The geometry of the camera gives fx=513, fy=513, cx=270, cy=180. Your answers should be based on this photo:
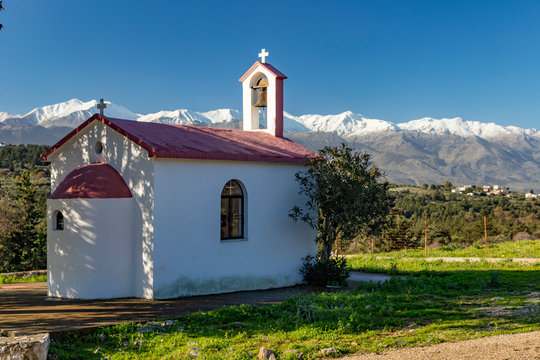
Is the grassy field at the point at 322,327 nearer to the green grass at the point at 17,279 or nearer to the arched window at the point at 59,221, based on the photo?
the arched window at the point at 59,221

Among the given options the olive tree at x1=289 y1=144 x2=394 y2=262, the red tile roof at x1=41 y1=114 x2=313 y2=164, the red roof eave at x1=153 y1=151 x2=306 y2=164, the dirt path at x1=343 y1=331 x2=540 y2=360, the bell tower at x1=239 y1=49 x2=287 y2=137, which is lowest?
the dirt path at x1=343 y1=331 x2=540 y2=360

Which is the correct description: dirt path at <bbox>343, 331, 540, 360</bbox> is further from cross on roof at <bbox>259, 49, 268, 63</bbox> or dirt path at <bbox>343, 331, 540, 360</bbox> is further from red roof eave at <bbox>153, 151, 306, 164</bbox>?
cross on roof at <bbox>259, 49, 268, 63</bbox>

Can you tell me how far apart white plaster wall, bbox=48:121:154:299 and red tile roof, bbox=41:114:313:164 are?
309mm

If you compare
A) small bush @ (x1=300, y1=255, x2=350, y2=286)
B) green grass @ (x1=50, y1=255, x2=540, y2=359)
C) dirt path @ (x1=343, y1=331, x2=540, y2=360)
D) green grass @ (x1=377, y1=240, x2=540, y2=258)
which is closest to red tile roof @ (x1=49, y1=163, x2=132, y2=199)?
green grass @ (x1=50, y1=255, x2=540, y2=359)

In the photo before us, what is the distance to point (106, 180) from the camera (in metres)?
11.8

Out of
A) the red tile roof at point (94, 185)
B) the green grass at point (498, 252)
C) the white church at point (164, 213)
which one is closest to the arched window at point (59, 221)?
the white church at point (164, 213)

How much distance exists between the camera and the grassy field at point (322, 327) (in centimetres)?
751

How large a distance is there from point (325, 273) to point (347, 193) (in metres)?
2.46

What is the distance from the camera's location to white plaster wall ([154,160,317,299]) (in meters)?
11.6

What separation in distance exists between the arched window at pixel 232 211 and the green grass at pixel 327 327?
3239 millimetres

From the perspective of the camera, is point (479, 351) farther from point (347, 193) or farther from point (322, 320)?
point (347, 193)

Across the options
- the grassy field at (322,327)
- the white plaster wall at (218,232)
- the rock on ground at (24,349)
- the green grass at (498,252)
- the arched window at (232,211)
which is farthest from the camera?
the green grass at (498,252)

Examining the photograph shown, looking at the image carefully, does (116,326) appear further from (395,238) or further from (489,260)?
(395,238)

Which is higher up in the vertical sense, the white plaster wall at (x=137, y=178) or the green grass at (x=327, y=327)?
the white plaster wall at (x=137, y=178)
